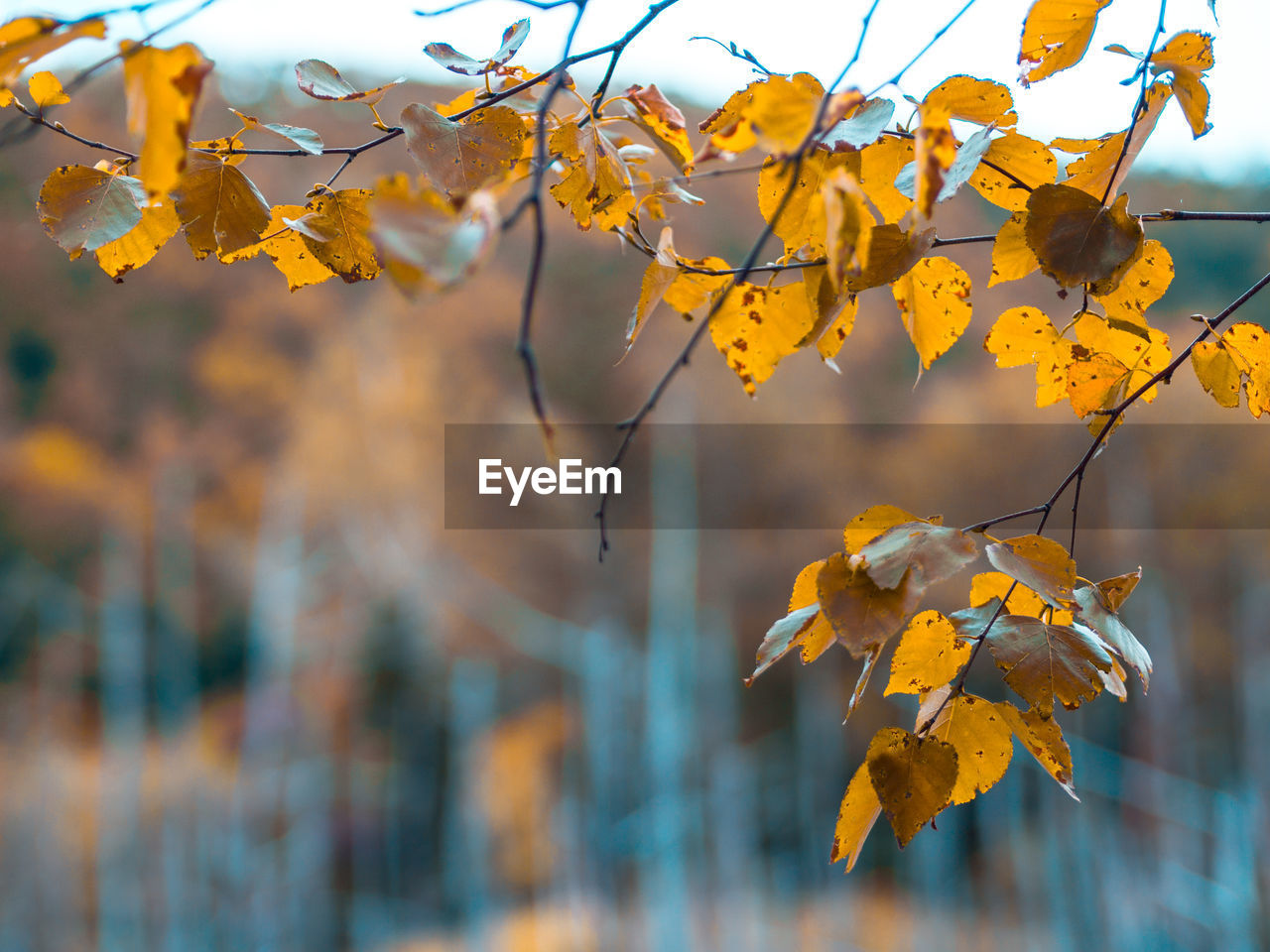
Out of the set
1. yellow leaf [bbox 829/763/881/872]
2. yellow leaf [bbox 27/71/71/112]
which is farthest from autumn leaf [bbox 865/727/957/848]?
yellow leaf [bbox 27/71/71/112]

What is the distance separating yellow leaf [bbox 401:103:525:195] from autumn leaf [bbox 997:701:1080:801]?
0.82 feet

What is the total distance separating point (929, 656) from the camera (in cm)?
30

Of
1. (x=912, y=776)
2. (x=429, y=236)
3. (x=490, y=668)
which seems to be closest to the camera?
(x=429, y=236)

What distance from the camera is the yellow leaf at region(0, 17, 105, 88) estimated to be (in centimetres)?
19

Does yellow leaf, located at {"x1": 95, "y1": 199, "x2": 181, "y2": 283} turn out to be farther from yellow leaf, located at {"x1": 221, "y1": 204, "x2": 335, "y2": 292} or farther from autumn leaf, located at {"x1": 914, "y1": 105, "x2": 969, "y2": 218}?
autumn leaf, located at {"x1": 914, "y1": 105, "x2": 969, "y2": 218}

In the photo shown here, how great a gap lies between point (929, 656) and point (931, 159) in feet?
0.59

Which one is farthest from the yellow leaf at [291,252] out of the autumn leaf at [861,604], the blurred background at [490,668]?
the blurred background at [490,668]

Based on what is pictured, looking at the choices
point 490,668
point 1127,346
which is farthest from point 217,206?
point 490,668

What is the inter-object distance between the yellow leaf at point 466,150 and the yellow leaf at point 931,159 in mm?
160

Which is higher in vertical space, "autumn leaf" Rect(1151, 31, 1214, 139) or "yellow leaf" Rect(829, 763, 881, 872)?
"autumn leaf" Rect(1151, 31, 1214, 139)

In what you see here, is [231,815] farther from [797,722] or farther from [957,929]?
[957,929]

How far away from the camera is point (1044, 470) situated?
4441 millimetres

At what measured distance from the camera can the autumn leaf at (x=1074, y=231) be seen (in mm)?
278

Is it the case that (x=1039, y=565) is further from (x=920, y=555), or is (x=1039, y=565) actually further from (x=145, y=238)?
(x=145, y=238)
